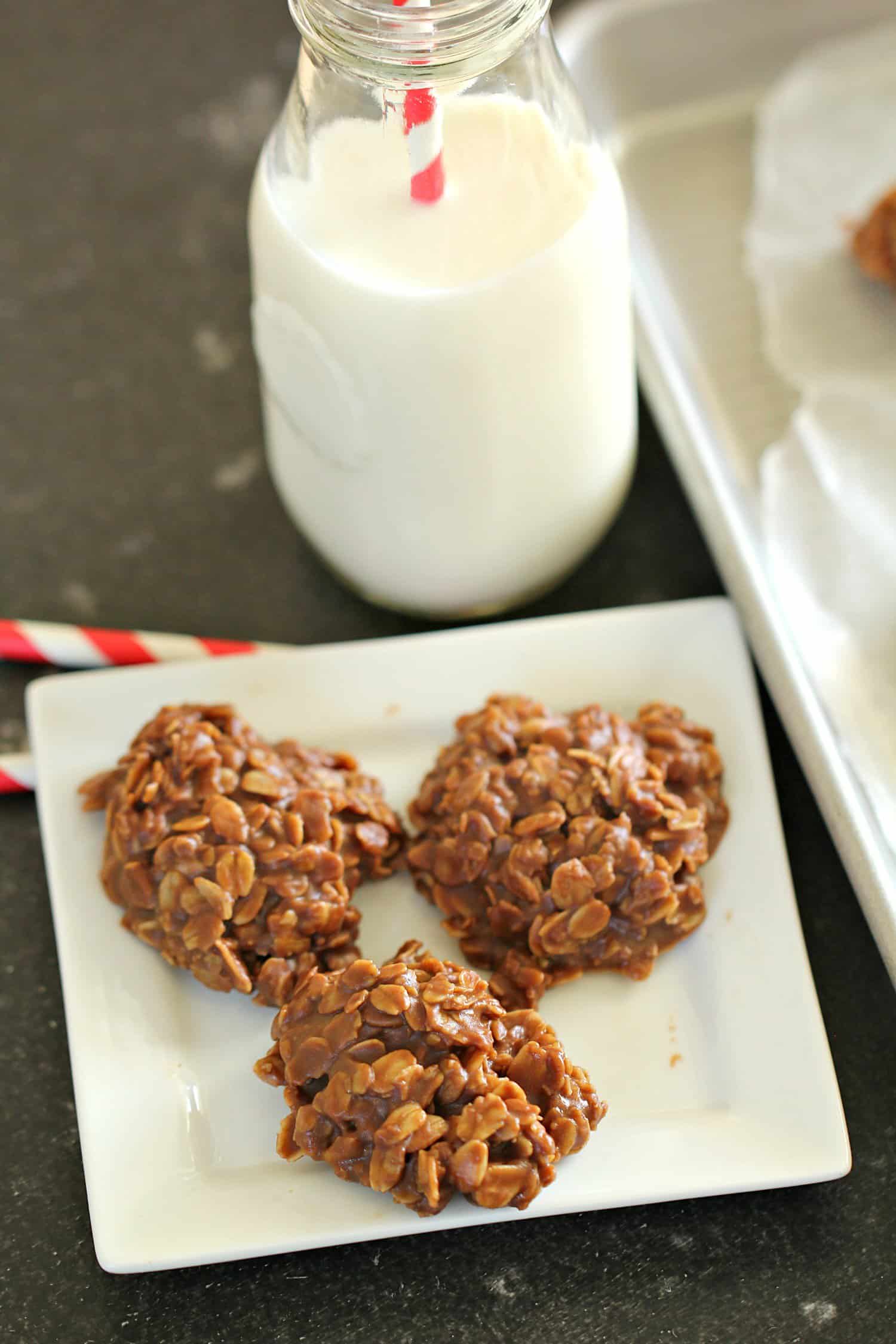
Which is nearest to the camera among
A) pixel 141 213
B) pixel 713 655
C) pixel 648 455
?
pixel 713 655

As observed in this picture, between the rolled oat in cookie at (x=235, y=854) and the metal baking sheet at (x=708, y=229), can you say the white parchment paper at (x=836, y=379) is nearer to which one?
the metal baking sheet at (x=708, y=229)

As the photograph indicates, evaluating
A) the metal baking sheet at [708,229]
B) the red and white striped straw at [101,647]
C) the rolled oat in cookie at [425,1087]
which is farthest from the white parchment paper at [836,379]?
the red and white striped straw at [101,647]

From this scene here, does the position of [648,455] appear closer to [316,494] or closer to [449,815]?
[316,494]

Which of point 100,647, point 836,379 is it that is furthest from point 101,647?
point 836,379

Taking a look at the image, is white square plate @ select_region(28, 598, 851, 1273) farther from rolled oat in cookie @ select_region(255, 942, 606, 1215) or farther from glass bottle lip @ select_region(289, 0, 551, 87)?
glass bottle lip @ select_region(289, 0, 551, 87)

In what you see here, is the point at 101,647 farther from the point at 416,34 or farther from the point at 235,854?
the point at 416,34

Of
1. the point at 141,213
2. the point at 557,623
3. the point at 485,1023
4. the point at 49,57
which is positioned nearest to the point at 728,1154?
the point at 485,1023
